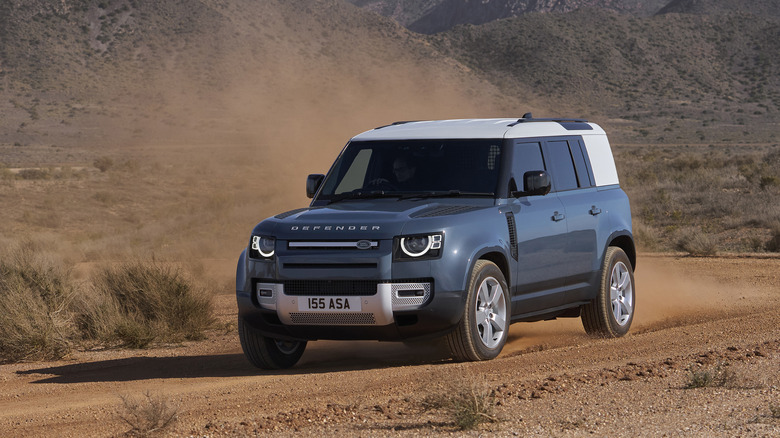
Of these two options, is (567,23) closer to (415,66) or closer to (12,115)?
(415,66)

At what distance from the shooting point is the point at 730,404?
263 inches

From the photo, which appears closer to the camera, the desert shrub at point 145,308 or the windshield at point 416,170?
the windshield at point 416,170

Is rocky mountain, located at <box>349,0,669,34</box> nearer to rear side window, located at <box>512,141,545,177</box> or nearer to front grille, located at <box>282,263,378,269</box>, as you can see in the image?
rear side window, located at <box>512,141,545,177</box>

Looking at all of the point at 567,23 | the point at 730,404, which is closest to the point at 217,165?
the point at 730,404

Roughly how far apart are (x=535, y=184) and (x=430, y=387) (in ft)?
7.96

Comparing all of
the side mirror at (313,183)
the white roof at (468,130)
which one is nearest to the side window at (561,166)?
the white roof at (468,130)

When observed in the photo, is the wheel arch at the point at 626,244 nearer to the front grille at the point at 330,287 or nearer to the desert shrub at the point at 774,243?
the front grille at the point at 330,287

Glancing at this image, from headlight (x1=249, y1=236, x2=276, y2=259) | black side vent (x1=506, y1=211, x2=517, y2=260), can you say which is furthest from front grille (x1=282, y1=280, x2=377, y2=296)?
black side vent (x1=506, y1=211, x2=517, y2=260)

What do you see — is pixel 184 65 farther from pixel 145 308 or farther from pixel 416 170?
pixel 416 170

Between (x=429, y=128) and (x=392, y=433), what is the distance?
13.4ft

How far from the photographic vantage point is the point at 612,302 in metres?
10.4

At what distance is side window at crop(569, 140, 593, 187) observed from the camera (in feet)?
33.2

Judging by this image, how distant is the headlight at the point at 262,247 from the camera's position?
8.23m

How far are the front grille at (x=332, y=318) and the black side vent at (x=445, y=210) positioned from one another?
864mm
